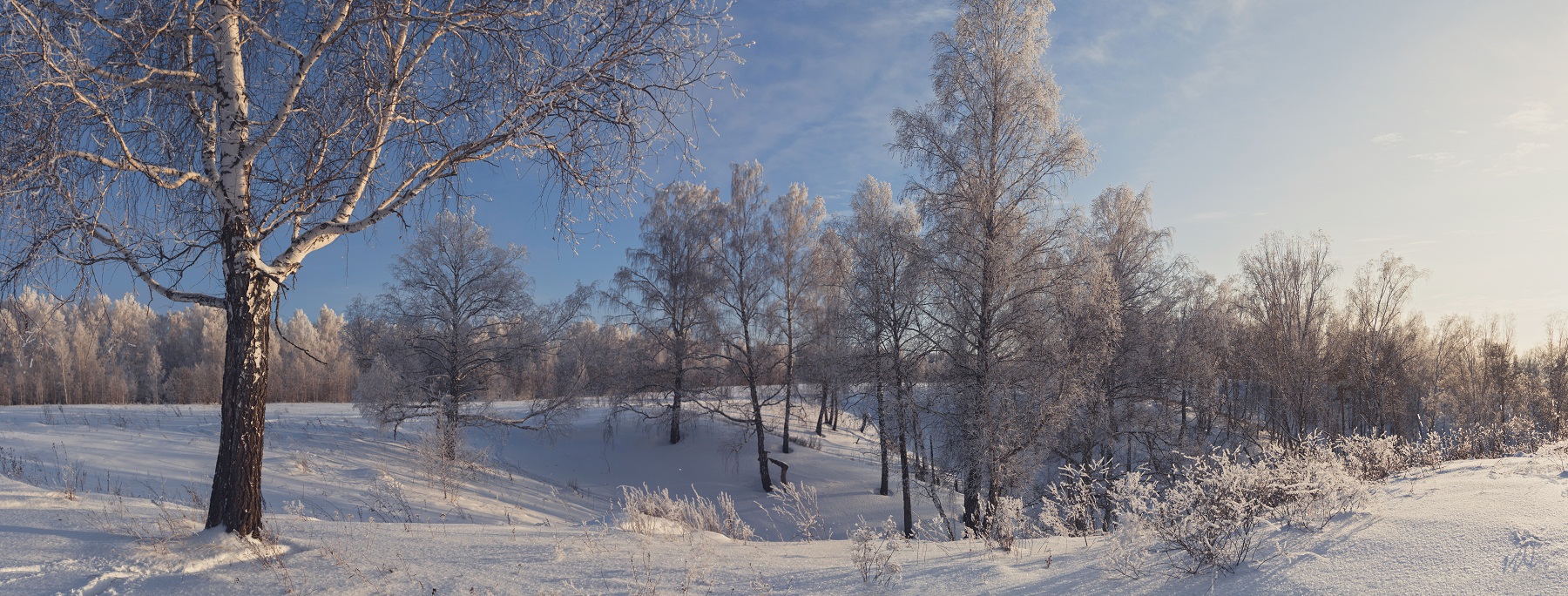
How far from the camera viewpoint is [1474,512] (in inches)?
158

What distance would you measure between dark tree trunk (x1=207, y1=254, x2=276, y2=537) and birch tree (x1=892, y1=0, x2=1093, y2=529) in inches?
402

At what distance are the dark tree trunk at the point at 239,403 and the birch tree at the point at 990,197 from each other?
10.2 m

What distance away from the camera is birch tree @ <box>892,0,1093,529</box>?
12.2 metres

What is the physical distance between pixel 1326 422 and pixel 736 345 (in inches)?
1060

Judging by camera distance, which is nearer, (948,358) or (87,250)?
(87,250)

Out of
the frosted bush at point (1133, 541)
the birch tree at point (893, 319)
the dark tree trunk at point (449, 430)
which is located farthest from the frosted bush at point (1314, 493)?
the dark tree trunk at point (449, 430)

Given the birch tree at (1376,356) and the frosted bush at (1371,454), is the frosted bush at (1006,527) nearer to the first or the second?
the frosted bush at (1371,454)

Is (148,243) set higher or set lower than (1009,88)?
A: lower

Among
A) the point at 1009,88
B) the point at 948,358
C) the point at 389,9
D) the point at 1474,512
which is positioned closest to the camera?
the point at 1474,512

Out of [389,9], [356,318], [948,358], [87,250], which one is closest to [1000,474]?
[948,358]

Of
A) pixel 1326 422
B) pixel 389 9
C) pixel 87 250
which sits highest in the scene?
pixel 389 9

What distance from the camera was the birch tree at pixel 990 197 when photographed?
12.2m

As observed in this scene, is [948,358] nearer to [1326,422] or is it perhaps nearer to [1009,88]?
[1009,88]

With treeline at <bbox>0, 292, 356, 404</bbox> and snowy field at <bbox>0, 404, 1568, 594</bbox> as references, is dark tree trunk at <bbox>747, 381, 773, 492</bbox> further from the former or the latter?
treeline at <bbox>0, 292, 356, 404</bbox>
